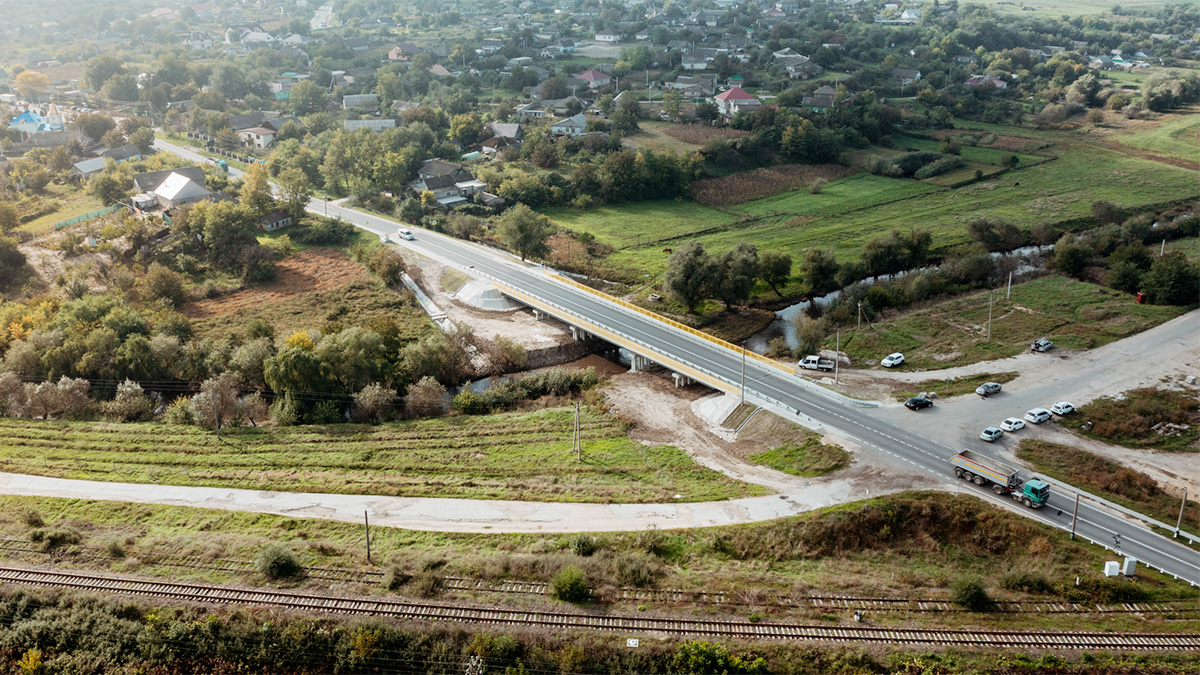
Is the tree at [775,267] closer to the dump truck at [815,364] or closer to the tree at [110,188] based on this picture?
the dump truck at [815,364]

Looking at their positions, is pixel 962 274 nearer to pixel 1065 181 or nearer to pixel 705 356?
pixel 705 356

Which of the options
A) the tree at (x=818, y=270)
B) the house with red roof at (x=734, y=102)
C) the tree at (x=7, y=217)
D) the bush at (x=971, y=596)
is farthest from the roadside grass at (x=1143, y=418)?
the tree at (x=7, y=217)

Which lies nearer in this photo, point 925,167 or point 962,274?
point 962,274

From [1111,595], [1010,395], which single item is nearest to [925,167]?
[1010,395]

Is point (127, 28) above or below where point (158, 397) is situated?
above

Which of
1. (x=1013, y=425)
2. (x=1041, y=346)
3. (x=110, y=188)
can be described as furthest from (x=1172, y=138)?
(x=110, y=188)

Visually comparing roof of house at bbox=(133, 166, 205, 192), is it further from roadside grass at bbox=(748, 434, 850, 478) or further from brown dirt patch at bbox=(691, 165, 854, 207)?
roadside grass at bbox=(748, 434, 850, 478)
